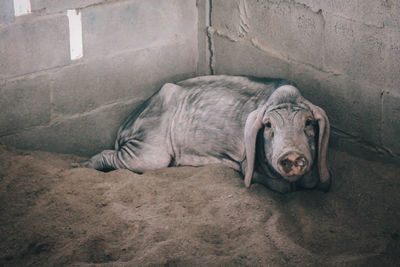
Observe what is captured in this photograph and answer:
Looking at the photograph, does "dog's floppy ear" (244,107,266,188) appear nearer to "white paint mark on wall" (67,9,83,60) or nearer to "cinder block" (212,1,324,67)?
"cinder block" (212,1,324,67)

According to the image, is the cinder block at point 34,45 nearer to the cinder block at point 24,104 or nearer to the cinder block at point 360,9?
the cinder block at point 24,104

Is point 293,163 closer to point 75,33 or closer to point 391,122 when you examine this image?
point 391,122

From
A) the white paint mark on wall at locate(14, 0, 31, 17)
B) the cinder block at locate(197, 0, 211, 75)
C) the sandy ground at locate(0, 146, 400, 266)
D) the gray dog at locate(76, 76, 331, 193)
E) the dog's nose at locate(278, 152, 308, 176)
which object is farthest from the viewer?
the cinder block at locate(197, 0, 211, 75)

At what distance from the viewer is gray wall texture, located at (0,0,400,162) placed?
4.02 m

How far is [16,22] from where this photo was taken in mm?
A: 4270

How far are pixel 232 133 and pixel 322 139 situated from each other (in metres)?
0.81

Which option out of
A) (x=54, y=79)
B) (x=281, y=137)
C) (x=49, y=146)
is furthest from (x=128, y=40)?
(x=281, y=137)

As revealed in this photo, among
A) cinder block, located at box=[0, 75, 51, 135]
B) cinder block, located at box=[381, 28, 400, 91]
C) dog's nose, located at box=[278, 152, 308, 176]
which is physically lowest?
dog's nose, located at box=[278, 152, 308, 176]

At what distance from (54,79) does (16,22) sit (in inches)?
22.2

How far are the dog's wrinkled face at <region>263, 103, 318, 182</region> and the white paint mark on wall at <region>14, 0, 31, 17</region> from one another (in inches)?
77.6

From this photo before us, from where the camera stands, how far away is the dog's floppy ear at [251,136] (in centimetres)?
398

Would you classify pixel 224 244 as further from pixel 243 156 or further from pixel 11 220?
pixel 11 220

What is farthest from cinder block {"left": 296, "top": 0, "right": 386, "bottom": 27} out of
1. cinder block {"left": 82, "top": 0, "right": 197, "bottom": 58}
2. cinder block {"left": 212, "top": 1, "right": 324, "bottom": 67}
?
cinder block {"left": 82, "top": 0, "right": 197, "bottom": 58}

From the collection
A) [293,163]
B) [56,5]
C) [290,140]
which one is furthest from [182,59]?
[293,163]
